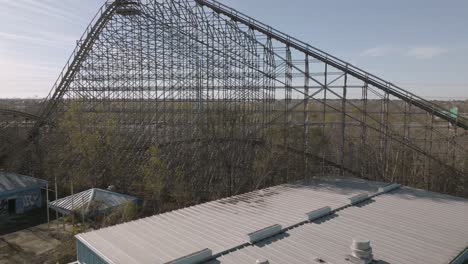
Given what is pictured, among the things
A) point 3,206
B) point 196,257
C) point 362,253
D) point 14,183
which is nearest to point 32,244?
point 3,206

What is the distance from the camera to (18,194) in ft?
50.1

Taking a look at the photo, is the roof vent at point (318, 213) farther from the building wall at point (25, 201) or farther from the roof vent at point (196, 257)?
the building wall at point (25, 201)

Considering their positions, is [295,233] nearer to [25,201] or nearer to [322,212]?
[322,212]

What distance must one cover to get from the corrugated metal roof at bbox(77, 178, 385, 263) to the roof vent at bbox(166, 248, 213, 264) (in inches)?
13.5

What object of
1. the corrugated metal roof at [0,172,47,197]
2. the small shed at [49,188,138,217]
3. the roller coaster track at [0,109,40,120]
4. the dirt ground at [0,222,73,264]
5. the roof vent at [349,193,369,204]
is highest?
the roller coaster track at [0,109,40,120]

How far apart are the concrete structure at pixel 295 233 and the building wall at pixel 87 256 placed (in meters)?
0.02

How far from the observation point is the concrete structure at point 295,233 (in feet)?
20.8

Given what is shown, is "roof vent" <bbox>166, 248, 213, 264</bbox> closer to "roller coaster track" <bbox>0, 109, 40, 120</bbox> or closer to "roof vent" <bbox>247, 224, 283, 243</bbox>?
"roof vent" <bbox>247, 224, 283, 243</bbox>

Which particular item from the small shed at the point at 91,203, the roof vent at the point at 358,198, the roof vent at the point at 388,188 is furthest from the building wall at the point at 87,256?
the roof vent at the point at 388,188

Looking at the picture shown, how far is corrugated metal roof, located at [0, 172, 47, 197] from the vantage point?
1509 centimetres

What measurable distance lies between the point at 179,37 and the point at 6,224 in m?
10.4

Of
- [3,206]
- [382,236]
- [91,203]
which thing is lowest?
[3,206]

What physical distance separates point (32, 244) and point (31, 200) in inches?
177

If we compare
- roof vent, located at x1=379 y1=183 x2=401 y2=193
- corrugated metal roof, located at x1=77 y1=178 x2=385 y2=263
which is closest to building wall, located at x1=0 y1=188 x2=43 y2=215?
corrugated metal roof, located at x1=77 y1=178 x2=385 y2=263
